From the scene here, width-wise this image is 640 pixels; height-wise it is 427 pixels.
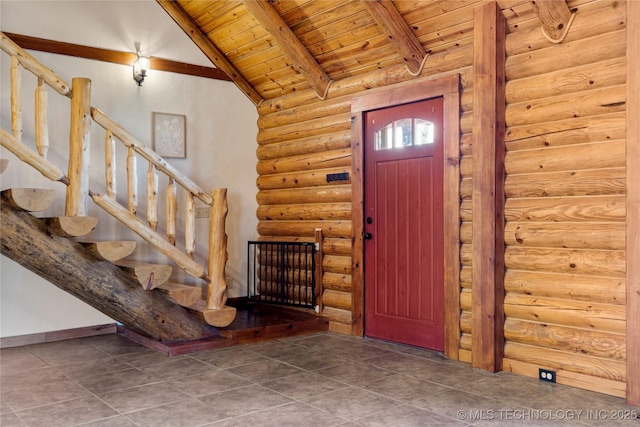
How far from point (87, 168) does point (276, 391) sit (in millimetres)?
2255

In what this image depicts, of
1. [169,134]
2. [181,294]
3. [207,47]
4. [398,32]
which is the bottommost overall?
[181,294]

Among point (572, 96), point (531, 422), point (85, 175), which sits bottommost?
point (531, 422)

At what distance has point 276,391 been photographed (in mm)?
3848

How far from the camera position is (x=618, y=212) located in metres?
3.67

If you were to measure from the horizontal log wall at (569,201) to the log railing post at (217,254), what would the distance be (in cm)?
250

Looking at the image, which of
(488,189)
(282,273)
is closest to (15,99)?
(282,273)

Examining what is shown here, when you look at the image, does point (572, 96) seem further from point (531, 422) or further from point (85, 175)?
point (85, 175)

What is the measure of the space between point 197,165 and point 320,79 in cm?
183

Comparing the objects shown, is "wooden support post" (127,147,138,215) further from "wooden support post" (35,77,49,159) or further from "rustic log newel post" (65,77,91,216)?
"wooden support post" (35,77,49,159)

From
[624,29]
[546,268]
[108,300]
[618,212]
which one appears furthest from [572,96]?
[108,300]

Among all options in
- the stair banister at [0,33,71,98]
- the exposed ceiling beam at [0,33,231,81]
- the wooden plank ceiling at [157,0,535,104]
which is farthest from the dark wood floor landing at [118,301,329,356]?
the exposed ceiling beam at [0,33,231,81]

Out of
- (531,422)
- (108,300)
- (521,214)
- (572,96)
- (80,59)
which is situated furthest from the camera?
(80,59)

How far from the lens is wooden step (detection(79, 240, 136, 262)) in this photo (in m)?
4.25

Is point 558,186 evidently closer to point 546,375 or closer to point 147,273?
point 546,375
